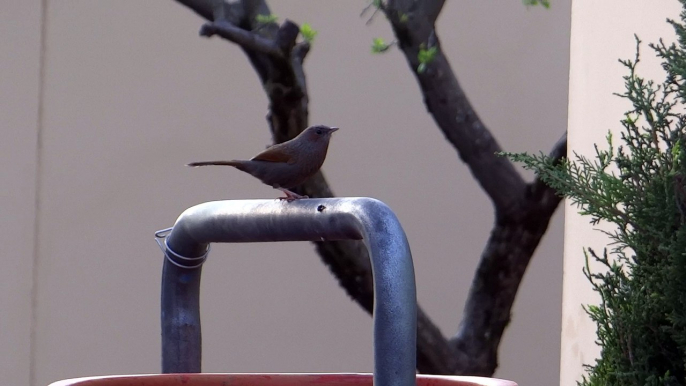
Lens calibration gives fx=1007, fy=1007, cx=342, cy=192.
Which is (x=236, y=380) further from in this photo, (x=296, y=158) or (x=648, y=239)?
(x=296, y=158)

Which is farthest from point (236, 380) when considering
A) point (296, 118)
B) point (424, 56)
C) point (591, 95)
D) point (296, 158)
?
point (296, 118)

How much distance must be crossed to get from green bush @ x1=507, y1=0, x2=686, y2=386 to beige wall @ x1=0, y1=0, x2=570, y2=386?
14.1 ft

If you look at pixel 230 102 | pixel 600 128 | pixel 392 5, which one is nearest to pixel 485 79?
pixel 392 5

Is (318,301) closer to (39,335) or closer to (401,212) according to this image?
(401,212)

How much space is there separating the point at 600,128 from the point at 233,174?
340 cm

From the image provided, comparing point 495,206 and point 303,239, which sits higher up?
point 495,206

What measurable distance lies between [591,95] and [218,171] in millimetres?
3326

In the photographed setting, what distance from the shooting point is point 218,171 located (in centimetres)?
636

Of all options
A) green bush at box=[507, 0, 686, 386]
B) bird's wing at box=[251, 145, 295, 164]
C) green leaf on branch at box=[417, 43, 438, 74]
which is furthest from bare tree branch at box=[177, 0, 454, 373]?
green bush at box=[507, 0, 686, 386]

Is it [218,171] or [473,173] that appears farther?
[218,171]

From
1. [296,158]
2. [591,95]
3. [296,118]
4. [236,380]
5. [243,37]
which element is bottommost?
[236,380]

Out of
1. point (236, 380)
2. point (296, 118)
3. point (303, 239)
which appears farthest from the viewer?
point (296, 118)

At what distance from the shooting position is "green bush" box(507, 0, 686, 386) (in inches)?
66.9

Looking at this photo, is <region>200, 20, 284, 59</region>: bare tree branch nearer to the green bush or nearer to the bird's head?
the bird's head
